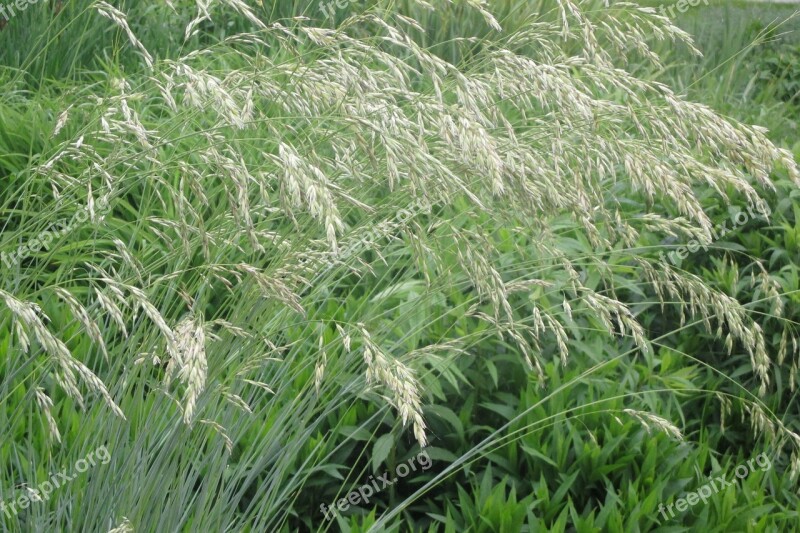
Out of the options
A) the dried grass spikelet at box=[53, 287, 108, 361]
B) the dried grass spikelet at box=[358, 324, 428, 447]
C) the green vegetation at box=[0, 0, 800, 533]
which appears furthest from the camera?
the green vegetation at box=[0, 0, 800, 533]

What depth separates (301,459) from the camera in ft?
10.6

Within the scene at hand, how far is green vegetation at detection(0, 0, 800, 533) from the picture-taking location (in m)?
2.13

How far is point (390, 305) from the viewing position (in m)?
3.68

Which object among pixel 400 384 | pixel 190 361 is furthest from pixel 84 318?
pixel 400 384

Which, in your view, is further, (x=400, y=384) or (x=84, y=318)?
(x=400, y=384)

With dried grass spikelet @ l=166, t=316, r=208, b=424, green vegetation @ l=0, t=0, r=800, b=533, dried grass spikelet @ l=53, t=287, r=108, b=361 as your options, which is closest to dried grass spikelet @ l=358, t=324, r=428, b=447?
green vegetation @ l=0, t=0, r=800, b=533

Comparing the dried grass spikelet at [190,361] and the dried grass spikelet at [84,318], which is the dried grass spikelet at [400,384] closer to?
the dried grass spikelet at [190,361]

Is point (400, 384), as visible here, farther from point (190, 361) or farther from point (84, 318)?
point (84, 318)

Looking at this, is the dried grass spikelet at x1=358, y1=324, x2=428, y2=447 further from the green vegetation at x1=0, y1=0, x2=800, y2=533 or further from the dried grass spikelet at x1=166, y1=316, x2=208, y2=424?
the dried grass spikelet at x1=166, y1=316, x2=208, y2=424

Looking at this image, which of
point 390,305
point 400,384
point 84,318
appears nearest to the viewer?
point 84,318

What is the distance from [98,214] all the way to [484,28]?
4667 millimetres

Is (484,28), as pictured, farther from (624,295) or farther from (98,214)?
(98,214)

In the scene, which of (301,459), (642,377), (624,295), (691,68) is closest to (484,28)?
(691,68)

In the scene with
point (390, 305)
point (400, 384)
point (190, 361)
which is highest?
point (190, 361)
